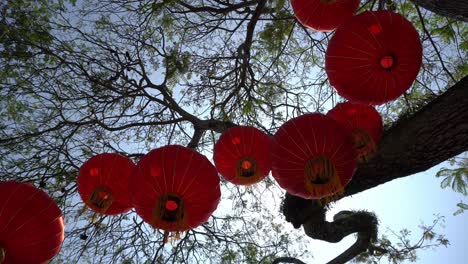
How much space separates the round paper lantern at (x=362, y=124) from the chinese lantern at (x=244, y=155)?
0.62 meters

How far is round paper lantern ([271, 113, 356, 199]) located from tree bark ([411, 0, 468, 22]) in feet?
4.10

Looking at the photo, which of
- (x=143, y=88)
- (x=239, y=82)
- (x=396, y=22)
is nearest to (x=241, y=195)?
(x=239, y=82)

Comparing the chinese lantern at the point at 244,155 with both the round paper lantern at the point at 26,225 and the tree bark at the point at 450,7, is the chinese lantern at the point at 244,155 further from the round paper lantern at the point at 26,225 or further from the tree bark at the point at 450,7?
the tree bark at the point at 450,7

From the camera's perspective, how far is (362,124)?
2592 mm

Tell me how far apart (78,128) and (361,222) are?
4.37m

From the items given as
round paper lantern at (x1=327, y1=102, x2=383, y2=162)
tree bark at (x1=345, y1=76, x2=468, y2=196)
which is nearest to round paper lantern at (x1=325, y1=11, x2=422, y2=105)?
round paper lantern at (x1=327, y1=102, x2=383, y2=162)

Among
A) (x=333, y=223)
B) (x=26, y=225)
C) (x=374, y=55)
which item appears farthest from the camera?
(x=333, y=223)

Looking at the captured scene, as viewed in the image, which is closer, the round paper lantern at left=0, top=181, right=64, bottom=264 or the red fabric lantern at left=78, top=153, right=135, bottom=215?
the round paper lantern at left=0, top=181, right=64, bottom=264

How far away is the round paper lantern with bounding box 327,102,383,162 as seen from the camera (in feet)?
7.80

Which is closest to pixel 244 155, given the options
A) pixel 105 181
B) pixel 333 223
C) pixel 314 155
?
pixel 314 155

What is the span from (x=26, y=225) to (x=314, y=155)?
183cm

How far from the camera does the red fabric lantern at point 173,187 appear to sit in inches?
88.4

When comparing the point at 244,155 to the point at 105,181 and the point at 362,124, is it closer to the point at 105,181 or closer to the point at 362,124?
the point at 362,124

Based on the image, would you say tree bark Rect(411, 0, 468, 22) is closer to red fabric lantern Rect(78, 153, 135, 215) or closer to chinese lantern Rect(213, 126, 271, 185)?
chinese lantern Rect(213, 126, 271, 185)
